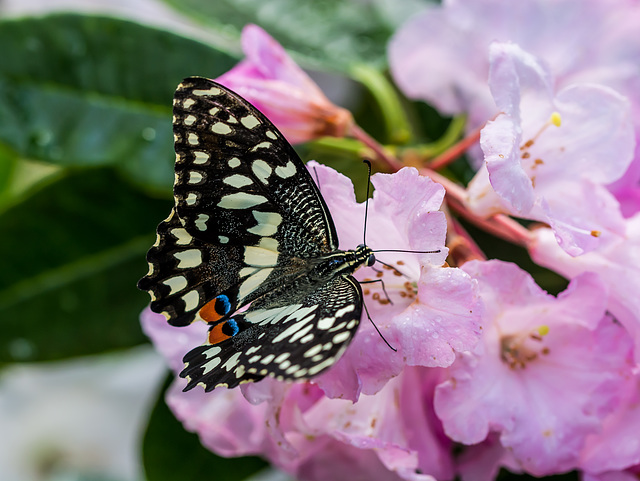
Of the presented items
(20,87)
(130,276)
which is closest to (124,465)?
(130,276)

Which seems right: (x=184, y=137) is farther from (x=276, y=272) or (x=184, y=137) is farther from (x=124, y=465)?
(x=124, y=465)

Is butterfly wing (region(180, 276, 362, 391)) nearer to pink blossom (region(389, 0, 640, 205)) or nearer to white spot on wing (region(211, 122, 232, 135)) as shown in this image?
white spot on wing (region(211, 122, 232, 135))

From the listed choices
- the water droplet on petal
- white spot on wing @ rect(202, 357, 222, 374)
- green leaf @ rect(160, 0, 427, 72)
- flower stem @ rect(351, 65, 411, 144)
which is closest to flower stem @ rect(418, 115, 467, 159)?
flower stem @ rect(351, 65, 411, 144)

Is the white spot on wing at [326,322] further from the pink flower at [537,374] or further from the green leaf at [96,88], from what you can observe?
the green leaf at [96,88]

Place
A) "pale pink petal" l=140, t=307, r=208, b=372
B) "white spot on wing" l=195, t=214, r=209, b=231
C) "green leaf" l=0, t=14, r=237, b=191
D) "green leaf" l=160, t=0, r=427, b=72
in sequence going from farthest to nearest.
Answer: "green leaf" l=160, t=0, r=427, b=72 → "green leaf" l=0, t=14, r=237, b=191 → "pale pink petal" l=140, t=307, r=208, b=372 → "white spot on wing" l=195, t=214, r=209, b=231

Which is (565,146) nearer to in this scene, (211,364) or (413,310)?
(413,310)
